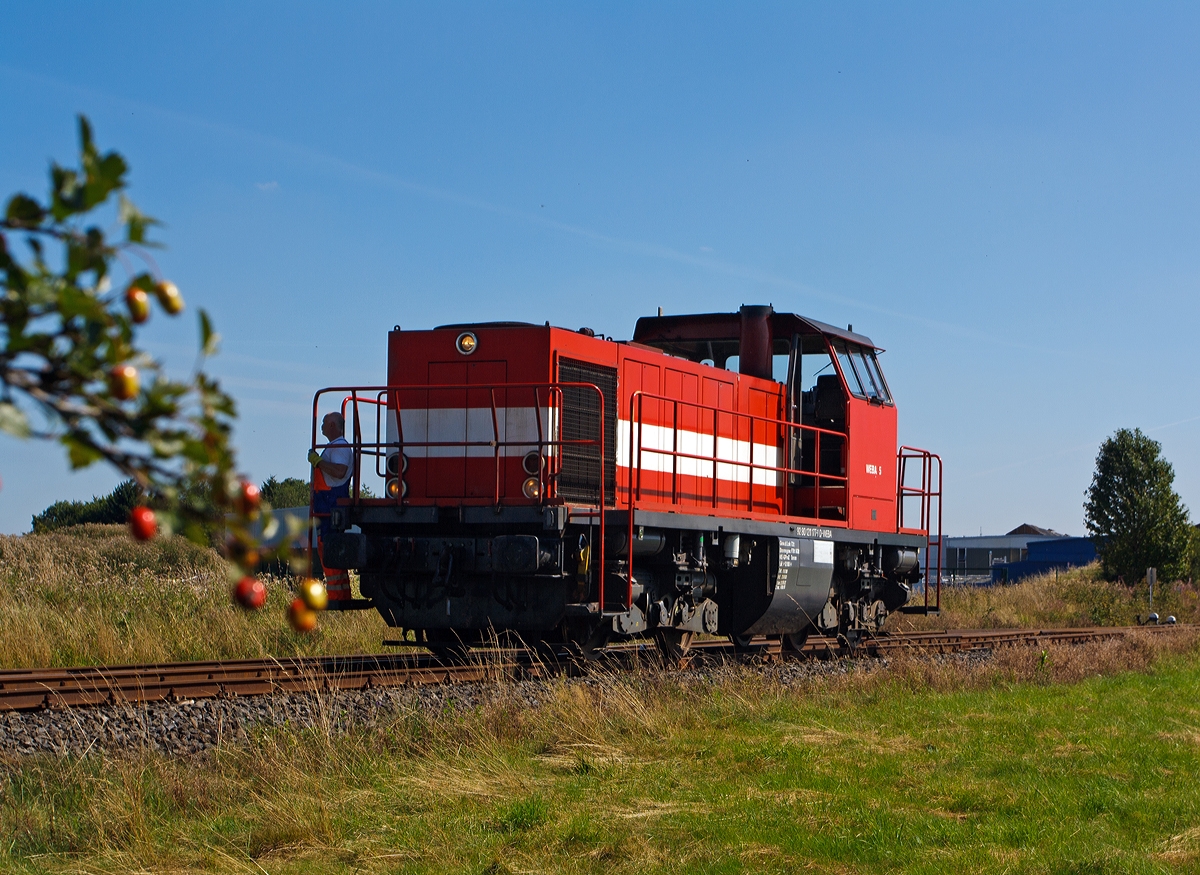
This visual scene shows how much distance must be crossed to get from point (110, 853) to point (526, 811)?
194 cm

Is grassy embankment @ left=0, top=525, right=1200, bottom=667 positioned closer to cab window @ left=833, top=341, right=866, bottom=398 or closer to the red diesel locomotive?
the red diesel locomotive

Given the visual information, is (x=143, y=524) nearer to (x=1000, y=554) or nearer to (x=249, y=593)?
(x=249, y=593)

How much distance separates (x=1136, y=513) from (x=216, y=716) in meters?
39.6

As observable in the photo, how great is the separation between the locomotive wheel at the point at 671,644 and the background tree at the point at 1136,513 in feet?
108

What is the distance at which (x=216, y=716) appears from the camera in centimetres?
803

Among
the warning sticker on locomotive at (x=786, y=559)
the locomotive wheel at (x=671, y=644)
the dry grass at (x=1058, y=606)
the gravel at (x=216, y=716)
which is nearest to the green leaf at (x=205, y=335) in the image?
the gravel at (x=216, y=716)

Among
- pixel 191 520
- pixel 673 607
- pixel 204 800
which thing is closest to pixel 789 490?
pixel 673 607

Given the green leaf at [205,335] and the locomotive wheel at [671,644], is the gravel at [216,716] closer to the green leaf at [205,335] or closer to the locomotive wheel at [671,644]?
the locomotive wheel at [671,644]

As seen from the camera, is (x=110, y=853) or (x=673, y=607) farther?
(x=673, y=607)

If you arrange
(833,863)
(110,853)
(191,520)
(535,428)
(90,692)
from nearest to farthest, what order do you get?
1. (191,520)
2. (110,853)
3. (833,863)
4. (90,692)
5. (535,428)

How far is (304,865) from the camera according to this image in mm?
5270

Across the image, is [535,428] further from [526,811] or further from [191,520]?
[191,520]

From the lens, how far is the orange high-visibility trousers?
11.2 m

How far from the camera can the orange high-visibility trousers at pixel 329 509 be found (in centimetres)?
1122
